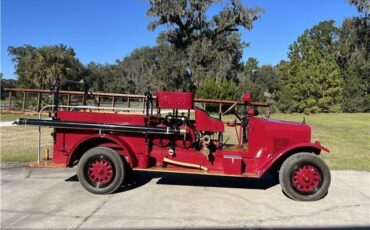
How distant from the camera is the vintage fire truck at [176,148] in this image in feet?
20.5

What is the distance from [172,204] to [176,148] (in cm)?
112

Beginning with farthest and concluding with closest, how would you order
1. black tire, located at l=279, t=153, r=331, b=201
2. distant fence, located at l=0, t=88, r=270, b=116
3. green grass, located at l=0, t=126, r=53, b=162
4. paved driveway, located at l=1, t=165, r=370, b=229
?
green grass, located at l=0, t=126, r=53, b=162 < distant fence, located at l=0, t=88, r=270, b=116 < black tire, located at l=279, t=153, r=331, b=201 < paved driveway, located at l=1, t=165, r=370, b=229

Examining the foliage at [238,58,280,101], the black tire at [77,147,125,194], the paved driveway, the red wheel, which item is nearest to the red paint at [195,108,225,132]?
the paved driveway

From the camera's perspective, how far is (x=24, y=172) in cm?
771

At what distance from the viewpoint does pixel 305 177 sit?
6.23 metres

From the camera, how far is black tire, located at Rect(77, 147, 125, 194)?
624cm

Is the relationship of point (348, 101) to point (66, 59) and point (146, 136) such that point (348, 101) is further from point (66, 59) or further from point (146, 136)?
point (146, 136)

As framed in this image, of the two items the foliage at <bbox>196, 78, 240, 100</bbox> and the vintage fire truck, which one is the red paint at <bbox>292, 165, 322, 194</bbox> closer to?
the vintage fire truck

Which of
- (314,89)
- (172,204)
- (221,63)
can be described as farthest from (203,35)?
(172,204)

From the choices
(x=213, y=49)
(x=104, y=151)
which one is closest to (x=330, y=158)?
(x=104, y=151)

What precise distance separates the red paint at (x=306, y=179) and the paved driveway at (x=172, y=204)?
0.24 m

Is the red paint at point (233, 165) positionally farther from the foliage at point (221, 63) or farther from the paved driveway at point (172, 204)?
the foliage at point (221, 63)

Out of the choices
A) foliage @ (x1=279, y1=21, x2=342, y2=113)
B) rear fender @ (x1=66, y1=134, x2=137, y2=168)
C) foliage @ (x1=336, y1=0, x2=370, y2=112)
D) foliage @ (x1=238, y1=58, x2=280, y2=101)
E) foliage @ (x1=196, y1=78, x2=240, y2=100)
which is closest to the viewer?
rear fender @ (x1=66, y1=134, x2=137, y2=168)

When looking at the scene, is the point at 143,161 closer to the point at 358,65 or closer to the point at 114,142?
the point at 114,142
